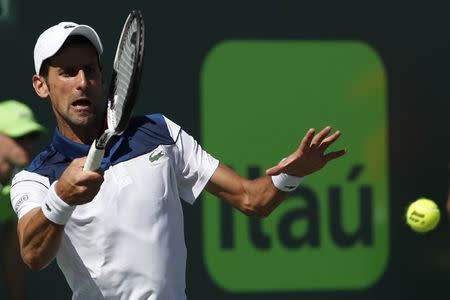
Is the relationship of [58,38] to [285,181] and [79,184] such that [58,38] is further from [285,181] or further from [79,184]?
[285,181]

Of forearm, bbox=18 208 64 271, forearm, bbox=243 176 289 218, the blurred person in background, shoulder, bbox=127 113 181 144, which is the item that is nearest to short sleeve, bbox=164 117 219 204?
shoulder, bbox=127 113 181 144

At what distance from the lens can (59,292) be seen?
4.97 meters

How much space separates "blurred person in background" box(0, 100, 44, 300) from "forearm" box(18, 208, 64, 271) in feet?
6.32

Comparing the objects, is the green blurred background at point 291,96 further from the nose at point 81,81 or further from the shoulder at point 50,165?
the nose at point 81,81

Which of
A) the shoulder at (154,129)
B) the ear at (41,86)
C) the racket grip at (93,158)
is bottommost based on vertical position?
the shoulder at (154,129)

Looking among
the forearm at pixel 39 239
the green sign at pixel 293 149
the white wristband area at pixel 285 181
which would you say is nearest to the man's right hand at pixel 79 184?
the forearm at pixel 39 239

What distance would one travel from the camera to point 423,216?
5.41 meters

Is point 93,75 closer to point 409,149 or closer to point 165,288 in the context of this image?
point 165,288

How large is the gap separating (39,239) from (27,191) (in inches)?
10.0

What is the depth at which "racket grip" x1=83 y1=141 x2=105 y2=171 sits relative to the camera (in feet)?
8.48

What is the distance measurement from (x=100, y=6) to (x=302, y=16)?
0.93 m

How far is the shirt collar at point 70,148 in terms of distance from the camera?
3.13m

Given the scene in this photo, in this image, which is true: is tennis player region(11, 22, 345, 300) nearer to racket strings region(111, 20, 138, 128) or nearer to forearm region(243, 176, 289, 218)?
forearm region(243, 176, 289, 218)

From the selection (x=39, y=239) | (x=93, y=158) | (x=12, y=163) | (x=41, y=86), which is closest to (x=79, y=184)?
(x=93, y=158)
